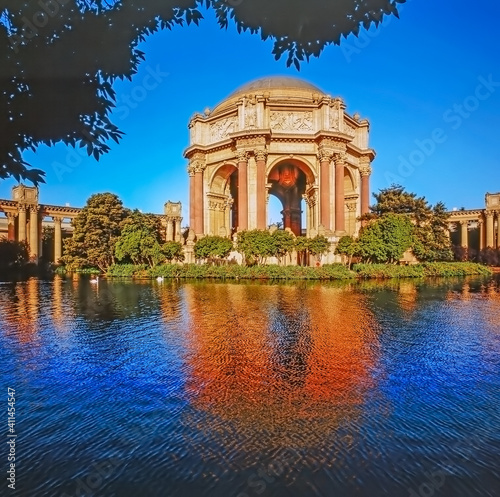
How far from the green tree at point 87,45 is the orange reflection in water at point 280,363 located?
11.4 feet

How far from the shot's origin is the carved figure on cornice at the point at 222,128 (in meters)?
37.4

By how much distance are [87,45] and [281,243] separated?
2481cm

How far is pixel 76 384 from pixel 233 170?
3695 cm

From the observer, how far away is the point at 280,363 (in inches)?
241

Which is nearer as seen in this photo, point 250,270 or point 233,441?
point 233,441

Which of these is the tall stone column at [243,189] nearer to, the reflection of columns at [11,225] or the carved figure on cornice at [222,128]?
the carved figure on cornice at [222,128]

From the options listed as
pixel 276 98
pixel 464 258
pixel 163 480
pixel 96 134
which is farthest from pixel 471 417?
pixel 464 258

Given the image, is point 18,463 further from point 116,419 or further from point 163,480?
point 163,480

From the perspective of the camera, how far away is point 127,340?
25.2 ft

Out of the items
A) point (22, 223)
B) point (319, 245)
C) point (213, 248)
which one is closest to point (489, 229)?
point (319, 245)

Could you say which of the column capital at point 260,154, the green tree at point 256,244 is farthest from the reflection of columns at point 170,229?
the green tree at point 256,244

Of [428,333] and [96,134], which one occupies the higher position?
[96,134]

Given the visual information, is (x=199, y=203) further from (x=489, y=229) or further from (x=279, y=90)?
(x=489, y=229)

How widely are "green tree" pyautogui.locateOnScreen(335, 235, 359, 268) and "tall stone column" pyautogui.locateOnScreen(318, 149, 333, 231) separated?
438 centimetres
